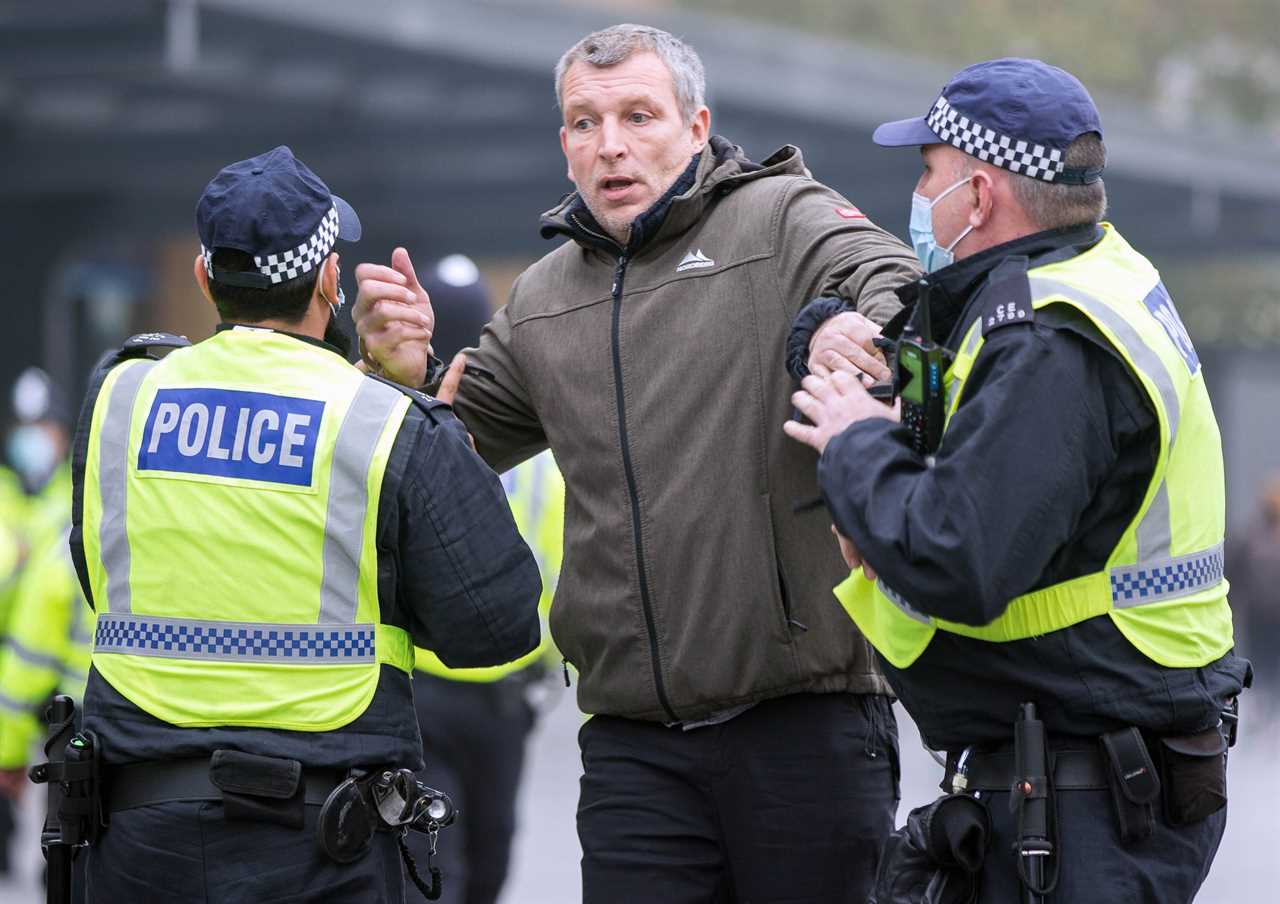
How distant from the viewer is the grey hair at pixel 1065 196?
3.59m

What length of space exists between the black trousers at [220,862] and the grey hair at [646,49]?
5.90 ft

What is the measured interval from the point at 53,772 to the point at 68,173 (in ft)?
62.6

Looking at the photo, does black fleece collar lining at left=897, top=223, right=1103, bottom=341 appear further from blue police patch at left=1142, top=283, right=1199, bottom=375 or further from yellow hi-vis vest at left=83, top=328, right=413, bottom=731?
yellow hi-vis vest at left=83, top=328, right=413, bottom=731

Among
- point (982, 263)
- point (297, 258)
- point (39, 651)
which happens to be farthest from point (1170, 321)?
point (39, 651)

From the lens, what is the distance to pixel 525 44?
55.9ft

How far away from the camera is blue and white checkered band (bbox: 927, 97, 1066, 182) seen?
356cm

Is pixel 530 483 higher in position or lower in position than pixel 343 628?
higher

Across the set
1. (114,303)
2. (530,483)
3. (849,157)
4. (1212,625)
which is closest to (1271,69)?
(849,157)

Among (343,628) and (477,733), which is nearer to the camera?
(343,628)

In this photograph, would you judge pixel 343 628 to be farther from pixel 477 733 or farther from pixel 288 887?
pixel 477 733

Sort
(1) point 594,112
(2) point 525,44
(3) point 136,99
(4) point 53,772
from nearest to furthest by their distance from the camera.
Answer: (4) point 53,772
(1) point 594,112
(2) point 525,44
(3) point 136,99

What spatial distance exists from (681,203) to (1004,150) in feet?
3.45

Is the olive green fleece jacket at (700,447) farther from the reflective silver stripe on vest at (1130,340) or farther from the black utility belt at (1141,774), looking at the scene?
the black utility belt at (1141,774)

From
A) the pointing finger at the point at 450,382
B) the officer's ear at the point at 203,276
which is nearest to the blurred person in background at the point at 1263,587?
the pointing finger at the point at 450,382
